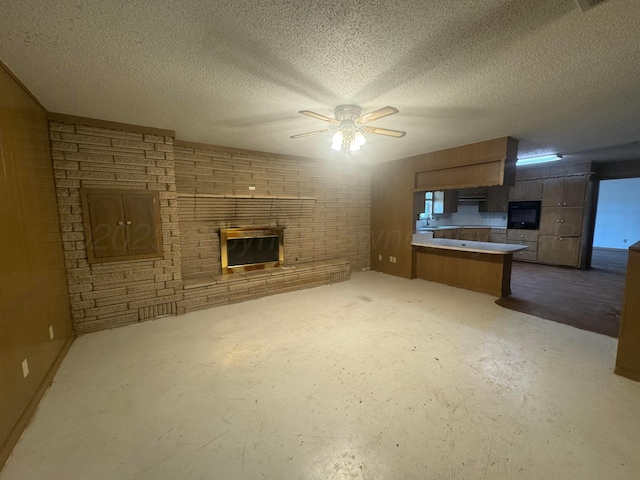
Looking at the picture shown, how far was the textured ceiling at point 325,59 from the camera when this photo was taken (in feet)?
4.08

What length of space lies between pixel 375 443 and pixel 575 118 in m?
3.58

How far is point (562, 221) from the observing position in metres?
5.59

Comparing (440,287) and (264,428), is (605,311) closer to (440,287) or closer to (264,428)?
(440,287)

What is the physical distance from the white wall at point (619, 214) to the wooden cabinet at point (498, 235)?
4.38 meters

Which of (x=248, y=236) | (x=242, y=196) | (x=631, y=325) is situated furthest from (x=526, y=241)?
(x=242, y=196)

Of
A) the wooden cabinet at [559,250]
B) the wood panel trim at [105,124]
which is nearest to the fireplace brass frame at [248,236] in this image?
the wood panel trim at [105,124]

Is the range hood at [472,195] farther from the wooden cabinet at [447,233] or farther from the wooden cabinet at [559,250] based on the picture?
the wooden cabinet at [559,250]

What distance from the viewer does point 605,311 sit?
3.21m

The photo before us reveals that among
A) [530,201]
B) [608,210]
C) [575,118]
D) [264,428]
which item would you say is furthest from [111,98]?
[608,210]

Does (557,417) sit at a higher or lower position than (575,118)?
lower

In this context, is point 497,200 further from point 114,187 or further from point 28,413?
A: point 28,413

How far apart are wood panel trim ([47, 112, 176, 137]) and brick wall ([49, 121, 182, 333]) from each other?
4cm

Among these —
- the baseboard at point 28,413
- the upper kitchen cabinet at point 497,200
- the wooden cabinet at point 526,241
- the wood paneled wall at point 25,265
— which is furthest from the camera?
the upper kitchen cabinet at point 497,200

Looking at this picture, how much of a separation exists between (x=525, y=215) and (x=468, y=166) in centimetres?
362
